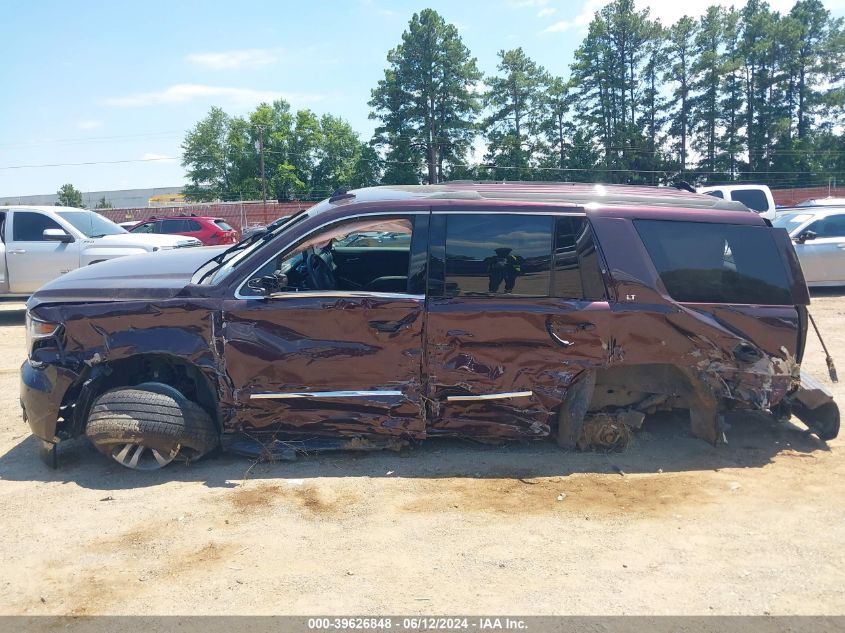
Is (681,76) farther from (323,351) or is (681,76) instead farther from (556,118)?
(323,351)

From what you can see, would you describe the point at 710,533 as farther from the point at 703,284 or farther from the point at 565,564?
the point at 703,284

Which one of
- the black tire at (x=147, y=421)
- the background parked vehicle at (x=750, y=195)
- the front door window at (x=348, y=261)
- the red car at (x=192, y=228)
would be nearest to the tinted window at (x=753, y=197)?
the background parked vehicle at (x=750, y=195)

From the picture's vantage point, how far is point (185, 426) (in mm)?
4441

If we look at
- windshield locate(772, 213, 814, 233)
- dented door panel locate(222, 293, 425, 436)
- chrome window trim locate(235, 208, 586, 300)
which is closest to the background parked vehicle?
windshield locate(772, 213, 814, 233)

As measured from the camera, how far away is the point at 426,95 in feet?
185

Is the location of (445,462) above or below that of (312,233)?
below

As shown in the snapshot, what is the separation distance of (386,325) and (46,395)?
2.28 m

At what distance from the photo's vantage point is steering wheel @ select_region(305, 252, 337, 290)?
4875 millimetres

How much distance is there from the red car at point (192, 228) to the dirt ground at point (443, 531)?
57.8ft

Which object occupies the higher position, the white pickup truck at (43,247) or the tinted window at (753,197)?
the tinted window at (753,197)

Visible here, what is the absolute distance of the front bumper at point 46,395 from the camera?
14.6ft

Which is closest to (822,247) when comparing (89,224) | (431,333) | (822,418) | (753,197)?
(753,197)

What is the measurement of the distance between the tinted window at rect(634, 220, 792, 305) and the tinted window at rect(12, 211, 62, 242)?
9.93m

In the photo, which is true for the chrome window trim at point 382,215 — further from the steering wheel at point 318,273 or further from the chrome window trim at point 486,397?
the chrome window trim at point 486,397
